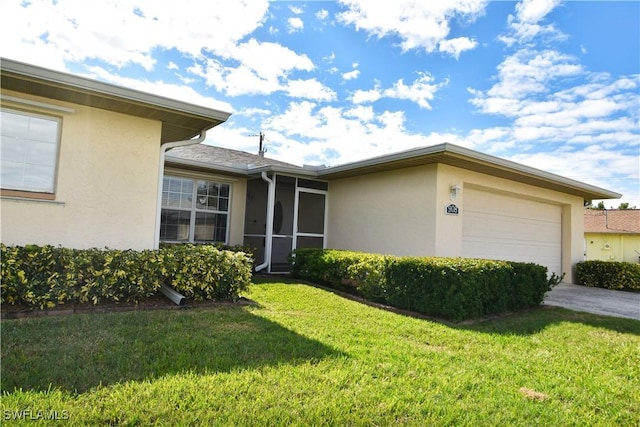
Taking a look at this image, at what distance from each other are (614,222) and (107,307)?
30.3 m

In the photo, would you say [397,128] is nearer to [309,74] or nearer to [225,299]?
[309,74]

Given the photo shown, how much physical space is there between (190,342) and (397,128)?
1047 cm

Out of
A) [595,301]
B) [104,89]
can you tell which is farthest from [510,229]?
[104,89]

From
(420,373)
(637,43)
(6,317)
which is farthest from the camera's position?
(637,43)

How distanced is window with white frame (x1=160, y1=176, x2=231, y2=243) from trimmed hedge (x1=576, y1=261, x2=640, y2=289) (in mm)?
11704

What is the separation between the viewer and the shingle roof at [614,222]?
23344 millimetres

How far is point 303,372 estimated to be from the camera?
3.23 m

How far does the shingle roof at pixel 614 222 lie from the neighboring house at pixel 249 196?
14242mm

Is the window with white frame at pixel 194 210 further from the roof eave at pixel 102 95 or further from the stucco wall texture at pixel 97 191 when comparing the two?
the stucco wall texture at pixel 97 191

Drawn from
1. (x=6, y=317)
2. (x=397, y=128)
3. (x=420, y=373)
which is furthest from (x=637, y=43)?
(x=6, y=317)

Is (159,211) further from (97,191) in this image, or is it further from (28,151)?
(28,151)

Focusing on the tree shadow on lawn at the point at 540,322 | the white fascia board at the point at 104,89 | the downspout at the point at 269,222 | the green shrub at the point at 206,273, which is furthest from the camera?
the downspout at the point at 269,222

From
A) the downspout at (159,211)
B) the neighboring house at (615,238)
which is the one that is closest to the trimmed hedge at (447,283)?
the downspout at (159,211)

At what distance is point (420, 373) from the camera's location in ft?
11.2
